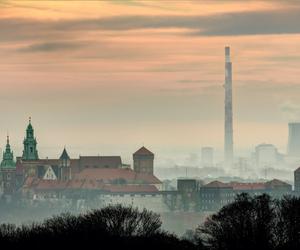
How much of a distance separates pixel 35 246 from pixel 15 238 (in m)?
4.81

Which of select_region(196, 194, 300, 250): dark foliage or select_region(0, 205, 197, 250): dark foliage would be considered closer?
select_region(0, 205, 197, 250): dark foliage

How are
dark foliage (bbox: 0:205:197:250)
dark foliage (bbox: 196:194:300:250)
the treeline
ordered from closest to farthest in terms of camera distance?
dark foliage (bbox: 0:205:197:250)
the treeline
dark foliage (bbox: 196:194:300:250)

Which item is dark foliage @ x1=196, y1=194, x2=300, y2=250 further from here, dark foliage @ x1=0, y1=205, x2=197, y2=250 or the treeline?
dark foliage @ x1=0, y1=205, x2=197, y2=250

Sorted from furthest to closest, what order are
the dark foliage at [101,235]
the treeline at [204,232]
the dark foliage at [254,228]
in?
the dark foliage at [254,228] < the treeline at [204,232] < the dark foliage at [101,235]

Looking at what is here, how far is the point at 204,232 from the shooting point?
87500mm

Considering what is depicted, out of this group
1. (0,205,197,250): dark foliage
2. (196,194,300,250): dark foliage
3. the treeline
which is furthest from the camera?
(196,194,300,250): dark foliage

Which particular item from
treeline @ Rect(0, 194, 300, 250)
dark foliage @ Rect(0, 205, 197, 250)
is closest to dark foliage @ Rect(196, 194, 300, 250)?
treeline @ Rect(0, 194, 300, 250)

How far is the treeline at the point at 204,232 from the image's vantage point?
3214 inches

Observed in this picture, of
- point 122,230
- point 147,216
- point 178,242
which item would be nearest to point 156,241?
point 178,242

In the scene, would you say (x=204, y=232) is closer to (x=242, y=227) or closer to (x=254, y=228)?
(x=242, y=227)

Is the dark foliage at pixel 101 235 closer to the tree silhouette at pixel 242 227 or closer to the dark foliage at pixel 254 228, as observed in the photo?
the tree silhouette at pixel 242 227

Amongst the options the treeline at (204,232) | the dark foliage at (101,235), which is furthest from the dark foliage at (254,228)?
the dark foliage at (101,235)

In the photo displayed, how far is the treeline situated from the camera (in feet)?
268

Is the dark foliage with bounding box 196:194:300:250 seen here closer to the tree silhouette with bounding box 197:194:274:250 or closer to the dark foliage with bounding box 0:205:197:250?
the tree silhouette with bounding box 197:194:274:250
